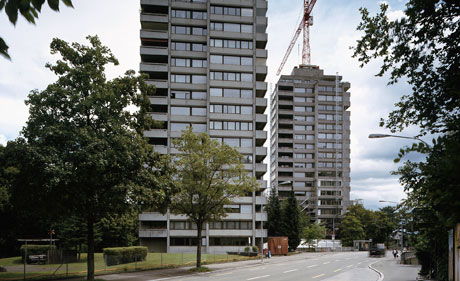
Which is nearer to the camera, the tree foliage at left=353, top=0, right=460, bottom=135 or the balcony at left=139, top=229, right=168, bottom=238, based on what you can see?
the tree foliage at left=353, top=0, right=460, bottom=135

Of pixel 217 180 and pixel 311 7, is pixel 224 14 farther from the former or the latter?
pixel 311 7

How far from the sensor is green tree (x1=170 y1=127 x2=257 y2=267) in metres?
31.6

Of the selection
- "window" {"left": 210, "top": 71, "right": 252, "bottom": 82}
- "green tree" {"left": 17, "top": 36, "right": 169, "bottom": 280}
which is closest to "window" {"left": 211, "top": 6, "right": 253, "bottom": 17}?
"window" {"left": 210, "top": 71, "right": 252, "bottom": 82}

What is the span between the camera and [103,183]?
68.6 ft

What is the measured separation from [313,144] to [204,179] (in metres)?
97.8

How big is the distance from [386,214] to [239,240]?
163 ft

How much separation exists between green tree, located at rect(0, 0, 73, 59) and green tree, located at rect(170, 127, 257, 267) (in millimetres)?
28097

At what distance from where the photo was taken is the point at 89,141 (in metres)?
20.3

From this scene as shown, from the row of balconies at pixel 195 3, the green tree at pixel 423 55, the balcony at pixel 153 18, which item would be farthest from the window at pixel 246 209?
the green tree at pixel 423 55

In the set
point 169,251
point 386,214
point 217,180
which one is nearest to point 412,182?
point 217,180

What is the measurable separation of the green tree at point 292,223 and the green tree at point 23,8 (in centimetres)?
6830

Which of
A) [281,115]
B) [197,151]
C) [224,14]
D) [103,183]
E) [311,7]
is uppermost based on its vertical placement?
[311,7]

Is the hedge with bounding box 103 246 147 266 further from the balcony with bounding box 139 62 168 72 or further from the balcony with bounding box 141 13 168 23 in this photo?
the balcony with bounding box 141 13 168 23

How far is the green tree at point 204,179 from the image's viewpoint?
31.6 metres
